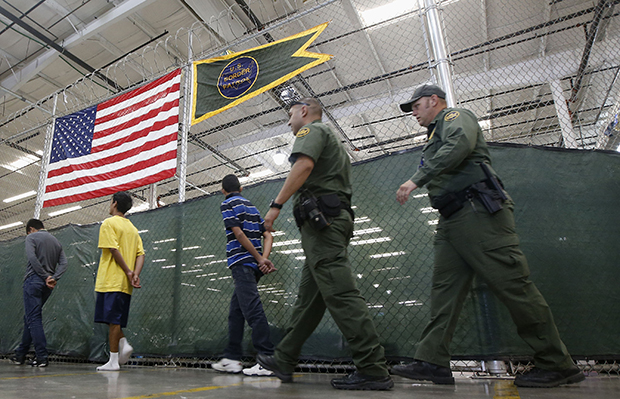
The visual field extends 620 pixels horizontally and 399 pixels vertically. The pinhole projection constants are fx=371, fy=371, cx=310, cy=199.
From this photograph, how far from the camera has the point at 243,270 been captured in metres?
2.70

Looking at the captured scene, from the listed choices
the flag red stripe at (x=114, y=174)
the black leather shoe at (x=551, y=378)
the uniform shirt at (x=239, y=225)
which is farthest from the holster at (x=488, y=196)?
the flag red stripe at (x=114, y=174)

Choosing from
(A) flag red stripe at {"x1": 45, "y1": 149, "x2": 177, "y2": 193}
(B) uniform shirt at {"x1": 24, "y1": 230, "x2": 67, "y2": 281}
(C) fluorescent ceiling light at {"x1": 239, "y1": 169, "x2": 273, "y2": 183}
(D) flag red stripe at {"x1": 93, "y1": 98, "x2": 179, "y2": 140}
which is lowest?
(B) uniform shirt at {"x1": 24, "y1": 230, "x2": 67, "y2": 281}

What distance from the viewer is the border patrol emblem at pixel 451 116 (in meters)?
2.07

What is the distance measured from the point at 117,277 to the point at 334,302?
2.15 metres

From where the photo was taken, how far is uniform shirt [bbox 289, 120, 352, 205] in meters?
2.07

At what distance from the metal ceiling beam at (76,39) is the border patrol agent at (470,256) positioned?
6726 mm

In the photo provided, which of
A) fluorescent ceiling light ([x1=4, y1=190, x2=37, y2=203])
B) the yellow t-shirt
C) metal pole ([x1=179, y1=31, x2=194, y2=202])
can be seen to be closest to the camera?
the yellow t-shirt

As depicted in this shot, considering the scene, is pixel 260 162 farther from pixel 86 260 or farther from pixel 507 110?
pixel 86 260

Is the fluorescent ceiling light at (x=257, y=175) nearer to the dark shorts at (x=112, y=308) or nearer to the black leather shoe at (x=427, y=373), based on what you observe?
the dark shorts at (x=112, y=308)

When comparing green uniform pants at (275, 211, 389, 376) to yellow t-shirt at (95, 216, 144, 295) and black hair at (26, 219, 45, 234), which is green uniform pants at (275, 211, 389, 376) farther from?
black hair at (26, 219, 45, 234)

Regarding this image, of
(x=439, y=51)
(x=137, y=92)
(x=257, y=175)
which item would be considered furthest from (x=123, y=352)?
(x=257, y=175)

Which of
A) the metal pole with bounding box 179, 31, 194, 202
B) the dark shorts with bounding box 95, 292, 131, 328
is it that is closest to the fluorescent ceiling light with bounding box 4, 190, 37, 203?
the metal pole with bounding box 179, 31, 194, 202

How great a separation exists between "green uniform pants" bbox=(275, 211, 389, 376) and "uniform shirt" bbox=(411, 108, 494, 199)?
53 cm

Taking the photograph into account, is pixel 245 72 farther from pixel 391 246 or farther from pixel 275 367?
pixel 275 367
